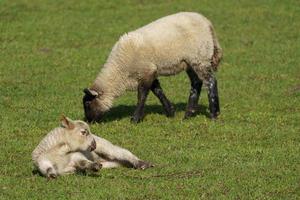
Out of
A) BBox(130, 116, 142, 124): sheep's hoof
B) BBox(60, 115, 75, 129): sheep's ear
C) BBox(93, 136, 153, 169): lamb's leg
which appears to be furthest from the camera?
BBox(130, 116, 142, 124): sheep's hoof

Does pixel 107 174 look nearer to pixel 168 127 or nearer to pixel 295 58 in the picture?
pixel 168 127

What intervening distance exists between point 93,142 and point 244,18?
16772 mm

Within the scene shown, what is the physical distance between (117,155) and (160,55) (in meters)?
4.38

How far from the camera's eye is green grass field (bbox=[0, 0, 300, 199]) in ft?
36.5

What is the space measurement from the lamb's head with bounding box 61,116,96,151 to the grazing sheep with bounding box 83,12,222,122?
14.5ft

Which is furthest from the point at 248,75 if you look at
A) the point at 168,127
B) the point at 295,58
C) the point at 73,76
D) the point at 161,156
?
the point at 161,156

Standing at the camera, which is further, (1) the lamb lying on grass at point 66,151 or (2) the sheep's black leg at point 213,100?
(2) the sheep's black leg at point 213,100

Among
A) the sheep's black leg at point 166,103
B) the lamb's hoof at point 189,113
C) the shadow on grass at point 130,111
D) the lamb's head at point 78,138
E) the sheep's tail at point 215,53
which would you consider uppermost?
the lamb's head at point 78,138

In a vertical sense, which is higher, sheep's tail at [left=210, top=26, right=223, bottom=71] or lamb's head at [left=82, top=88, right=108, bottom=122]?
sheep's tail at [left=210, top=26, right=223, bottom=71]

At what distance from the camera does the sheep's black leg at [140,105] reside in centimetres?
1591

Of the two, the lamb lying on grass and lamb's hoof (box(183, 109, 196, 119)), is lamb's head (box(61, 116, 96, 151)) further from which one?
lamb's hoof (box(183, 109, 196, 119))

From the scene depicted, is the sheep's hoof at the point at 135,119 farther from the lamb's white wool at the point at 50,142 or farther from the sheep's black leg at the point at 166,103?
the lamb's white wool at the point at 50,142

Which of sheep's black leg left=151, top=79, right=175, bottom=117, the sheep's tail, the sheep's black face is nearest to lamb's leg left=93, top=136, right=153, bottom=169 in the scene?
the sheep's black face

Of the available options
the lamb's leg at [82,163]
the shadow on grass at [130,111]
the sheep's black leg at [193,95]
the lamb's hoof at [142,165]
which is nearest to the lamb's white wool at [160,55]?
the sheep's black leg at [193,95]
